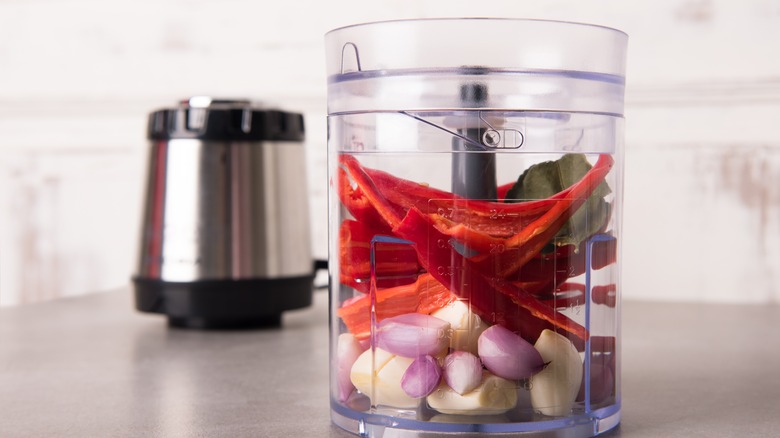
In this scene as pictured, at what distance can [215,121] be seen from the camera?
1041mm

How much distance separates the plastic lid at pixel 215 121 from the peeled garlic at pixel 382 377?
1.73ft

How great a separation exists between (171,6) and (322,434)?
112 centimetres

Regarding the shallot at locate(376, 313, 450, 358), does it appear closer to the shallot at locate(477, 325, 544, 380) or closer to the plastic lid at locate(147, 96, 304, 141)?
the shallot at locate(477, 325, 544, 380)

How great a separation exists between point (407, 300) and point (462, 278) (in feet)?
0.12

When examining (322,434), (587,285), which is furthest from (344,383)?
(587,285)

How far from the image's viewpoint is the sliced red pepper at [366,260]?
1.82 ft

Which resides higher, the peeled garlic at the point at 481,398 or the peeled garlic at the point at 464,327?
the peeled garlic at the point at 464,327

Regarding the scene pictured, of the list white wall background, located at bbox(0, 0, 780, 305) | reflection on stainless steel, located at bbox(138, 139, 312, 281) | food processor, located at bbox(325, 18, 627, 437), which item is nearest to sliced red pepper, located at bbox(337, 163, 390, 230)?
food processor, located at bbox(325, 18, 627, 437)

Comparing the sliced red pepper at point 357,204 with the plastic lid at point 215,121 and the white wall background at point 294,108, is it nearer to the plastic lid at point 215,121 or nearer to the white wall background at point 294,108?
the plastic lid at point 215,121

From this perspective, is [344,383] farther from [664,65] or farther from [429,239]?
[664,65]

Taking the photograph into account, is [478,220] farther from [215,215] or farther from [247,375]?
[215,215]

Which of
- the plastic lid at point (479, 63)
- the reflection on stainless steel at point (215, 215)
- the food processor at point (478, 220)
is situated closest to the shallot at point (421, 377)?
the food processor at point (478, 220)

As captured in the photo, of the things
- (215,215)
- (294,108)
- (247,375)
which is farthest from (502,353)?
(294,108)

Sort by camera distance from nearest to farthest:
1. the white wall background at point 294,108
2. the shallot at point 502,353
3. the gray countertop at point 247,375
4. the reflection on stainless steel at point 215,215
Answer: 1. the shallot at point 502,353
2. the gray countertop at point 247,375
3. the reflection on stainless steel at point 215,215
4. the white wall background at point 294,108
